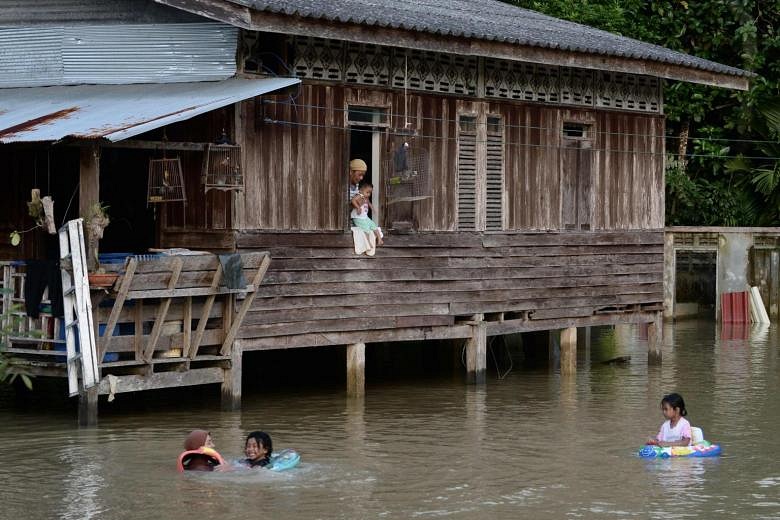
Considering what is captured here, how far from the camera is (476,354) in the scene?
2102 cm

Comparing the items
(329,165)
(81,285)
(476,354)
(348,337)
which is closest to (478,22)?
(329,165)

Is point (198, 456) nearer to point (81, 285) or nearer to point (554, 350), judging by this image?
point (81, 285)

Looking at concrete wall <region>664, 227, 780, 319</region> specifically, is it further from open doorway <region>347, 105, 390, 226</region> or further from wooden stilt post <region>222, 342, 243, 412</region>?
wooden stilt post <region>222, 342, 243, 412</region>

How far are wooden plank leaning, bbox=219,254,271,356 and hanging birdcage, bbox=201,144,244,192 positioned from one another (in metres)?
0.98

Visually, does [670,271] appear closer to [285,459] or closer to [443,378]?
[443,378]

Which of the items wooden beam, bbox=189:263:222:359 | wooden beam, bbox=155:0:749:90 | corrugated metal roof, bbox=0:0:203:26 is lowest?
A: wooden beam, bbox=189:263:222:359

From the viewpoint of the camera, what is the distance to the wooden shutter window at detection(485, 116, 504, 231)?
821 inches

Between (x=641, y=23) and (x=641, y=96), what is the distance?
36.8 ft

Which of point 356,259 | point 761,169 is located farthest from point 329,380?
point 761,169

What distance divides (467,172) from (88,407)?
701 centimetres

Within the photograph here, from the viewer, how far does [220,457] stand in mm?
13898

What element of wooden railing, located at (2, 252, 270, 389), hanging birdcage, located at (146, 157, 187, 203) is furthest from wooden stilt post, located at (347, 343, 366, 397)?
hanging birdcage, located at (146, 157, 187, 203)

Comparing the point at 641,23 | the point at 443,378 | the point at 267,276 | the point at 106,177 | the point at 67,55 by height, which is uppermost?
the point at 641,23

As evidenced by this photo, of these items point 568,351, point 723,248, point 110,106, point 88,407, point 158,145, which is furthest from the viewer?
point 723,248
